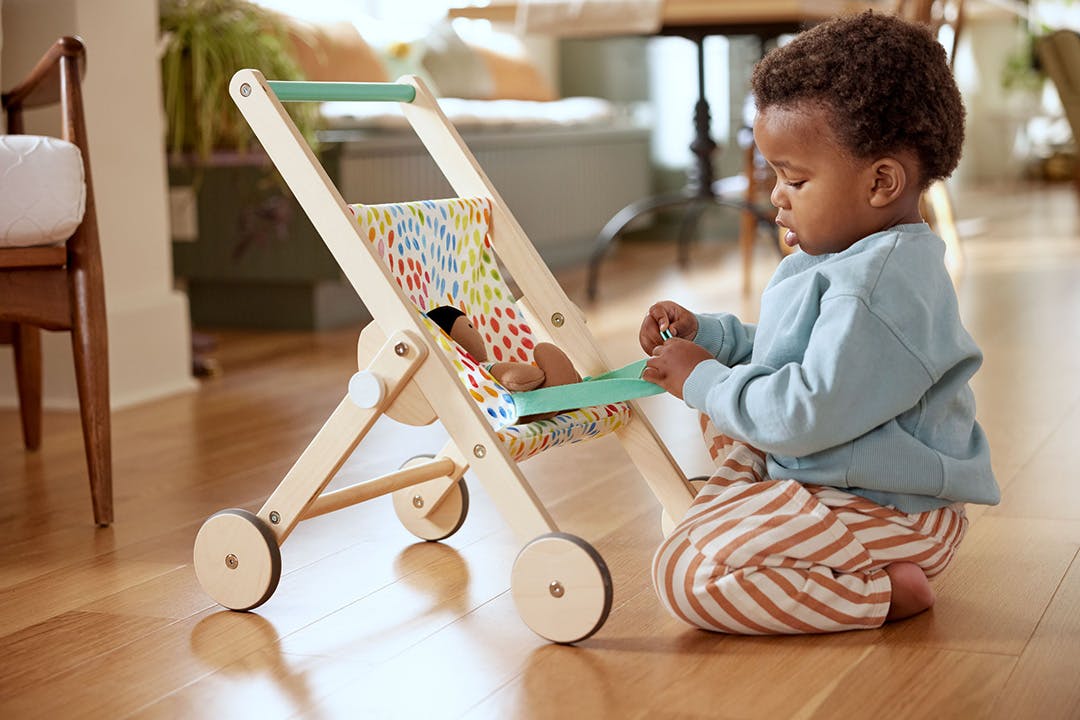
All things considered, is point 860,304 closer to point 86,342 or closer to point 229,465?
point 86,342

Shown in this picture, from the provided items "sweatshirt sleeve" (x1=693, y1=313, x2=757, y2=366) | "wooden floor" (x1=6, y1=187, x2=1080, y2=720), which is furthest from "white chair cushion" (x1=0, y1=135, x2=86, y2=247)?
"sweatshirt sleeve" (x1=693, y1=313, x2=757, y2=366)

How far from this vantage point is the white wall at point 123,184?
7.34 ft

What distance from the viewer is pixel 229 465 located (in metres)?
1.84

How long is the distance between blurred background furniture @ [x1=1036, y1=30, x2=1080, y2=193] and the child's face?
1.37m

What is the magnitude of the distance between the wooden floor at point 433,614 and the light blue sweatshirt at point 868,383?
0.13 m

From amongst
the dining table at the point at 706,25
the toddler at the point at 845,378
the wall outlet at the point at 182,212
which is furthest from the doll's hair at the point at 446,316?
the dining table at the point at 706,25

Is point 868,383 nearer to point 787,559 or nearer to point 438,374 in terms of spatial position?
Answer: point 787,559

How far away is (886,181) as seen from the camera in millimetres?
1155

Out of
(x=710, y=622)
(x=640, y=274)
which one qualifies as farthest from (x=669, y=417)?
(x=640, y=274)

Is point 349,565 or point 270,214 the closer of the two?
point 349,565

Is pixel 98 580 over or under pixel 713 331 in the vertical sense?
under

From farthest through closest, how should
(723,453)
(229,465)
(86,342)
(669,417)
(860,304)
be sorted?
(669,417), (229,465), (86,342), (723,453), (860,304)

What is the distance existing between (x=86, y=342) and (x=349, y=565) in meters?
0.43

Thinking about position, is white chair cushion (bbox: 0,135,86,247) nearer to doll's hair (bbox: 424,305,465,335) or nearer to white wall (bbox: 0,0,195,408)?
doll's hair (bbox: 424,305,465,335)
